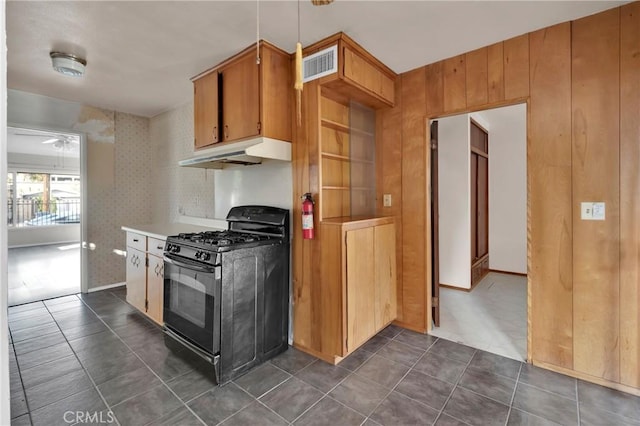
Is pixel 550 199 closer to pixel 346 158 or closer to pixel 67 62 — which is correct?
pixel 346 158

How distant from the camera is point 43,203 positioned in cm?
872

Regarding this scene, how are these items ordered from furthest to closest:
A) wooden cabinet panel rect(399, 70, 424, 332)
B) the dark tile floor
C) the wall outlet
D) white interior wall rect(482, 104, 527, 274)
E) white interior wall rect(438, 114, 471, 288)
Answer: white interior wall rect(482, 104, 527, 274) → white interior wall rect(438, 114, 471, 288) → wooden cabinet panel rect(399, 70, 424, 332) → the wall outlet → the dark tile floor

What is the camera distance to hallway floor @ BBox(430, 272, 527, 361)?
2.58 metres

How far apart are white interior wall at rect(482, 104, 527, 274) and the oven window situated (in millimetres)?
4712

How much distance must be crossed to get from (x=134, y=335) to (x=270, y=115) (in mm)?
2395

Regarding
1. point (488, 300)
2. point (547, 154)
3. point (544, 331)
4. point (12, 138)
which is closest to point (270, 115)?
point (547, 154)

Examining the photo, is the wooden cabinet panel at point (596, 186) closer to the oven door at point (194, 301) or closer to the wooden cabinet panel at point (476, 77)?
the wooden cabinet panel at point (476, 77)

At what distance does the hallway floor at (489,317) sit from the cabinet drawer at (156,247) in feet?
8.87

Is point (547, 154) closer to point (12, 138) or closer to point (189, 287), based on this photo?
point (189, 287)

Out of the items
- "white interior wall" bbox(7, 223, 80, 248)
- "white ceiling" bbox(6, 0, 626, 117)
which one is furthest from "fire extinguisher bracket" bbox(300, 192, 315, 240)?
"white interior wall" bbox(7, 223, 80, 248)

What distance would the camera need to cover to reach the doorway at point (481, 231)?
2887 mm

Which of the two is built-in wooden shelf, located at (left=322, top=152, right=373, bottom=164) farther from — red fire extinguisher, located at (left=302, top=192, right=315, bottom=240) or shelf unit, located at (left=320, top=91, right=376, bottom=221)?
red fire extinguisher, located at (left=302, top=192, right=315, bottom=240)

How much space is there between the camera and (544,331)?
2.22 m

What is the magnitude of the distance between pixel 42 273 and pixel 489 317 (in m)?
6.84
